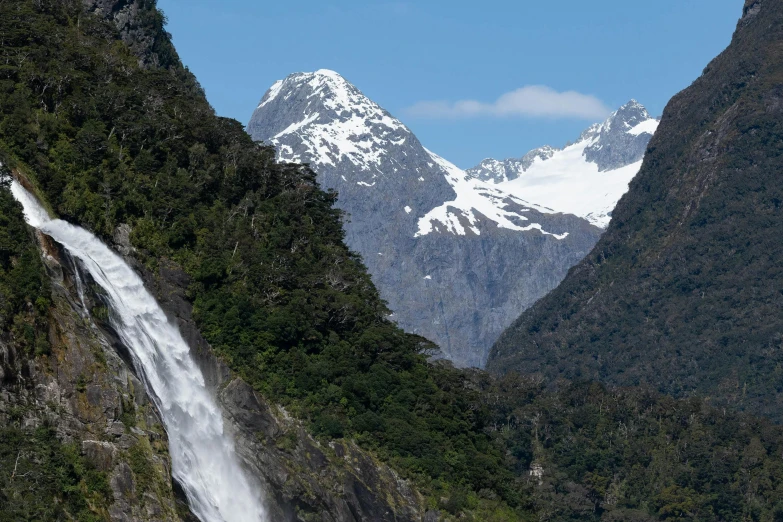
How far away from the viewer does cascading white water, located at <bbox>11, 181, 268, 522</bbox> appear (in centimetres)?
8856

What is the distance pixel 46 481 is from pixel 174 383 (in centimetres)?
2464

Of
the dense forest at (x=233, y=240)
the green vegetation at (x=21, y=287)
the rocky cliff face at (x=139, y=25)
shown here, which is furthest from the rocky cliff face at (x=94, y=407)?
the rocky cliff face at (x=139, y=25)

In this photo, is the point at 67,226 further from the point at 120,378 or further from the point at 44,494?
the point at 44,494

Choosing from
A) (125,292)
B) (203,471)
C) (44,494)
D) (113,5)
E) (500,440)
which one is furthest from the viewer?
(500,440)

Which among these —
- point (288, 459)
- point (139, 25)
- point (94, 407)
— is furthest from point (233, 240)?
point (139, 25)

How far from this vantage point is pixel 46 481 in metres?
70.2

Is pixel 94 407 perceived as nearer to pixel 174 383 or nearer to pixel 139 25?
pixel 174 383

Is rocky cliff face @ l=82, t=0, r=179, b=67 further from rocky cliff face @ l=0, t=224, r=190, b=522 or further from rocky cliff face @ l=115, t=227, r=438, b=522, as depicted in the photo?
rocky cliff face @ l=0, t=224, r=190, b=522

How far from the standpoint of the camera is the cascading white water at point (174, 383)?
88562 millimetres

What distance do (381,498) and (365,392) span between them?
519 inches

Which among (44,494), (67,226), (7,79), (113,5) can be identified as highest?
(113,5)

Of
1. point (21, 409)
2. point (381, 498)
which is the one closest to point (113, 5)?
point (381, 498)

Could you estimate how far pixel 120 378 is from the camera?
8225 cm

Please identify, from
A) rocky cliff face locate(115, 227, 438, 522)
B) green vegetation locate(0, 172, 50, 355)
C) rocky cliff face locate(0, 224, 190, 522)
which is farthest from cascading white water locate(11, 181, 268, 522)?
green vegetation locate(0, 172, 50, 355)
